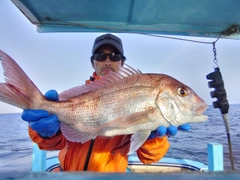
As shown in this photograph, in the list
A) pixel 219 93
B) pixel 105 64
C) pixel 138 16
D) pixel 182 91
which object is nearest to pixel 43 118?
pixel 182 91

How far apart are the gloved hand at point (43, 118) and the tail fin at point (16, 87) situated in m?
0.08

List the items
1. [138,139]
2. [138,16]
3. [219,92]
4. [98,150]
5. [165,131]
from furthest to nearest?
[138,16] < [219,92] < [98,150] < [165,131] < [138,139]

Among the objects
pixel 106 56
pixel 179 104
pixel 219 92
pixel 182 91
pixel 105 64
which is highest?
pixel 106 56

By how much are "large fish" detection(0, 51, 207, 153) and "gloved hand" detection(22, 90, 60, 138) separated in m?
0.04

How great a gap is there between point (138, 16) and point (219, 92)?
1.43m

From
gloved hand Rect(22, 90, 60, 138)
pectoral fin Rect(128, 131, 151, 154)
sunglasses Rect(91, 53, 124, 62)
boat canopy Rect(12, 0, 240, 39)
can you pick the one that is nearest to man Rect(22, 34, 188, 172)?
gloved hand Rect(22, 90, 60, 138)

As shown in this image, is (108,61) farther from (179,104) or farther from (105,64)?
(179,104)

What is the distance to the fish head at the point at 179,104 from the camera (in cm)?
160

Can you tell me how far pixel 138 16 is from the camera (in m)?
2.83

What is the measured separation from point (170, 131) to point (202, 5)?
5.44 ft

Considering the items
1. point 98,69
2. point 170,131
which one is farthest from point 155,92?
point 98,69

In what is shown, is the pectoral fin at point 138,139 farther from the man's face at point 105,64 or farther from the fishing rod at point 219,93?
the fishing rod at point 219,93

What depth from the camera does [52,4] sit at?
8.43 ft

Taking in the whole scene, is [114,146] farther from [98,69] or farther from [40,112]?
[98,69]
